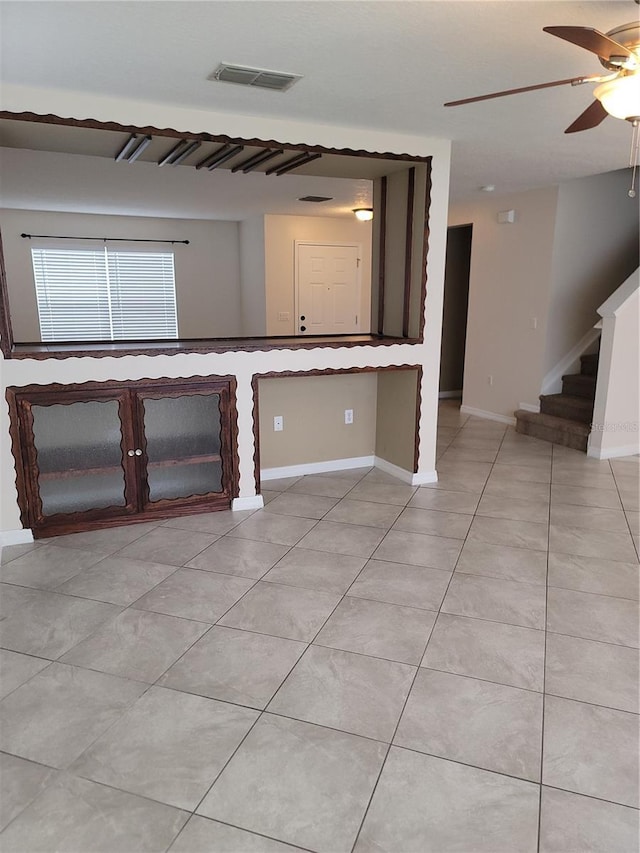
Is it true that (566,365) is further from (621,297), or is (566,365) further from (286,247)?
(286,247)

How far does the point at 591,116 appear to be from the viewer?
99.4 inches

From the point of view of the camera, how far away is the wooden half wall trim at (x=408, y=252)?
13.5ft

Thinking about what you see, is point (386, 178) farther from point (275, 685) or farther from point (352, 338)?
point (275, 685)

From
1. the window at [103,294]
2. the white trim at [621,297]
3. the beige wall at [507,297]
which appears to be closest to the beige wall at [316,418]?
the white trim at [621,297]

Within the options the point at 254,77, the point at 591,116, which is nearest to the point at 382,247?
the point at 254,77

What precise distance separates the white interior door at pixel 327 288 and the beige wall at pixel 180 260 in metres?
1.33

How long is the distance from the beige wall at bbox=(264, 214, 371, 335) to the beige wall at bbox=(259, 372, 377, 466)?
121 inches

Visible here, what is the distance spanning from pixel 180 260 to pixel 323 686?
7.08 metres

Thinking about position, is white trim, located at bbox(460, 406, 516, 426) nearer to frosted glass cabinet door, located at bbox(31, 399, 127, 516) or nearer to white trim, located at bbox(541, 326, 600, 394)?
white trim, located at bbox(541, 326, 600, 394)

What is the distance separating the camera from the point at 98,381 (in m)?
3.42

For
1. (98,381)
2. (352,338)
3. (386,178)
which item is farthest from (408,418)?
(98,381)

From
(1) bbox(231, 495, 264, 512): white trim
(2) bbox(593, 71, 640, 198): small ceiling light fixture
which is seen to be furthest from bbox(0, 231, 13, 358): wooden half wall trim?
(2) bbox(593, 71, 640, 198): small ceiling light fixture

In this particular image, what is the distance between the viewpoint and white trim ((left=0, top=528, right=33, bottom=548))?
339cm

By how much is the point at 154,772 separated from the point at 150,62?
9.18ft
